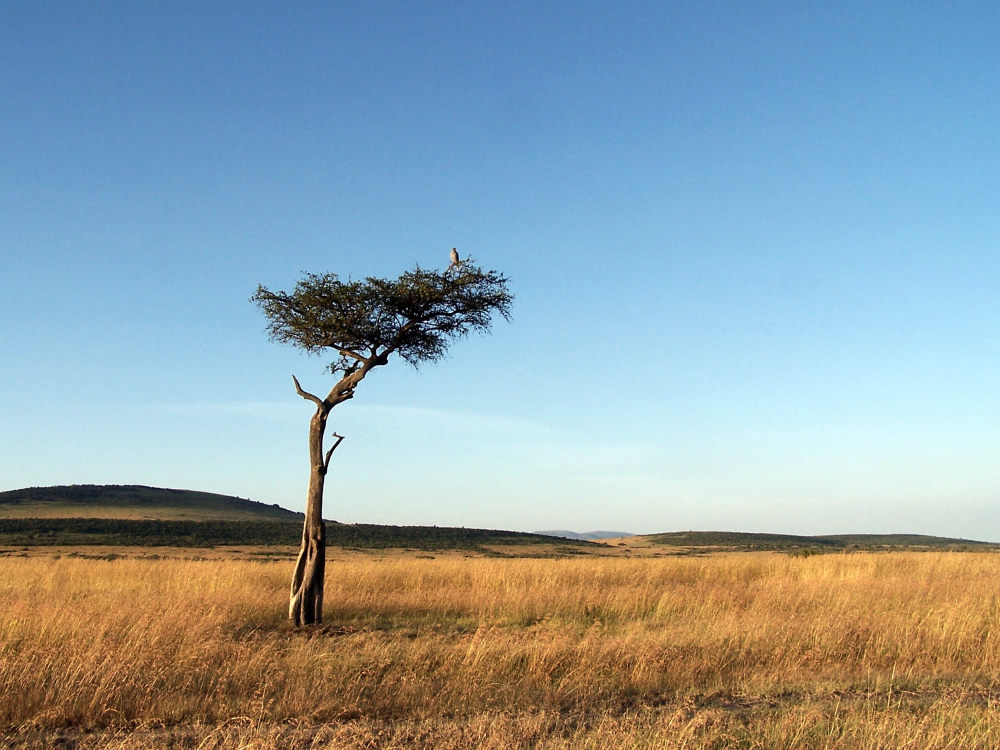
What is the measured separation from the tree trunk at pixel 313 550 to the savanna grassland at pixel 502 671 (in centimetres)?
46

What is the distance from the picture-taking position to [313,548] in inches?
484

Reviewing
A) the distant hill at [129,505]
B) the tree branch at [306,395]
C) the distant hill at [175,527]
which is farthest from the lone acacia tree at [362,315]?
the distant hill at [129,505]

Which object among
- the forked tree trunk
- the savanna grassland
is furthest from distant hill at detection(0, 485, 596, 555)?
the forked tree trunk

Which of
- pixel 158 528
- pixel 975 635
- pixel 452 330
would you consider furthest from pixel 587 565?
pixel 158 528

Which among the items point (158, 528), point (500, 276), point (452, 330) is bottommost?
point (158, 528)

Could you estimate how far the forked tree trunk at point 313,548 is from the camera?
12.0 m

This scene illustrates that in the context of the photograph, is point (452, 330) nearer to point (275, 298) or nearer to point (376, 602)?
point (275, 298)

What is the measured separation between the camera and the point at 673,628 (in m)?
11.3

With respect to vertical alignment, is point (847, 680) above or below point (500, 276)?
below

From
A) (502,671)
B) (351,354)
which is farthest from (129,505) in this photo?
(502,671)

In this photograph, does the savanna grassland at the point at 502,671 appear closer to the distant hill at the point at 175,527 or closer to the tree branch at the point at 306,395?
the tree branch at the point at 306,395

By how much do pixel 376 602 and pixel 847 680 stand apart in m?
8.83

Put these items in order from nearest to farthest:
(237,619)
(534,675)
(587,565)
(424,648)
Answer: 1. (534,675)
2. (424,648)
3. (237,619)
4. (587,565)

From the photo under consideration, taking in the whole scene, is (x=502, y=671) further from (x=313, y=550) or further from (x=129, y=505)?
(x=129, y=505)
